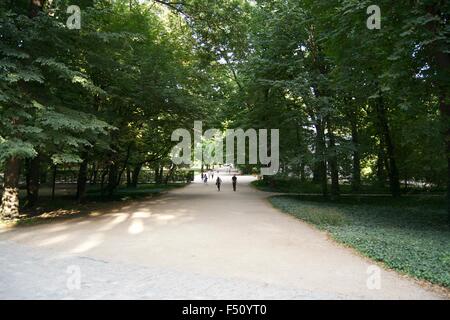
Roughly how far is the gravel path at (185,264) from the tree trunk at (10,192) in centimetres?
211

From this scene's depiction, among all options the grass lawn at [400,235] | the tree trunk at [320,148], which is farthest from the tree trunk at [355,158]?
the grass lawn at [400,235]

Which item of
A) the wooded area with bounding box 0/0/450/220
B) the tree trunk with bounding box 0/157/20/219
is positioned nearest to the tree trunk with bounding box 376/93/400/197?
the wooded area with bounding box 0/0/450/220

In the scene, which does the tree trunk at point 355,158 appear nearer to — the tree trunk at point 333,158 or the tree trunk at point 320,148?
the tree trunk at point 333,158

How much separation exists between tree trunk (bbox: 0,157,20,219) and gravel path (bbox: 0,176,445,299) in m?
2.11

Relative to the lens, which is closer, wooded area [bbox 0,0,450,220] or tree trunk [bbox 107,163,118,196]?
wooded area [bbox 0,0,450,220]

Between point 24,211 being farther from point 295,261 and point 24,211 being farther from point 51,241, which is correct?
point 295,261

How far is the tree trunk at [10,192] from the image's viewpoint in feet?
41.1

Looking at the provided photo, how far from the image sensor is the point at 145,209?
1574 centimetres

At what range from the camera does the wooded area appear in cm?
1128

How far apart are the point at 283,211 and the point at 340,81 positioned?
21.0 feet

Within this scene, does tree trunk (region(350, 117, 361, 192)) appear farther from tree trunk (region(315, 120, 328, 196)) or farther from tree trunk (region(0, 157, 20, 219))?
tree trunk (region(0, 157, 20, 219))

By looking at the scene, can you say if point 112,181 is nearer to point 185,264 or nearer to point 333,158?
point 333,158

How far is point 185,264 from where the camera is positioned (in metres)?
7.15

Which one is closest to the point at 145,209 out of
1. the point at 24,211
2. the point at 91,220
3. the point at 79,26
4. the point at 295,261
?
the point at 91,220
